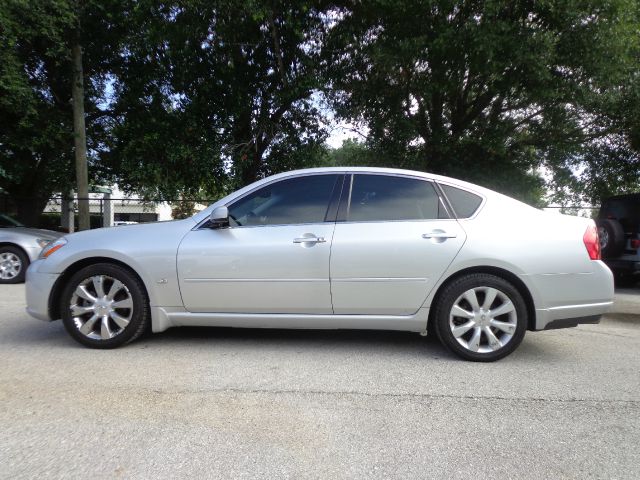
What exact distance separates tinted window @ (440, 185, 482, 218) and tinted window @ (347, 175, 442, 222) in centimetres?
12

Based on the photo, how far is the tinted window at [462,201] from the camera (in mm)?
3924

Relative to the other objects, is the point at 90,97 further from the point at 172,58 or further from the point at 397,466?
the point at 397,466

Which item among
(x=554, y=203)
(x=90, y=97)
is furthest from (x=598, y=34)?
(x=90, y=97)

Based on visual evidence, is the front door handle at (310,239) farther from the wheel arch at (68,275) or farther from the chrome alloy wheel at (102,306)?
the chrome alloy wheel at (102,306)

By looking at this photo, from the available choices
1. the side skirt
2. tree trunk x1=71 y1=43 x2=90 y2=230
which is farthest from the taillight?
tree trunk x1=71 y1=43 x2=90 y2=230

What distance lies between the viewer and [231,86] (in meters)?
11.8

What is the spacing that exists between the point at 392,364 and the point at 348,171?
1.72m

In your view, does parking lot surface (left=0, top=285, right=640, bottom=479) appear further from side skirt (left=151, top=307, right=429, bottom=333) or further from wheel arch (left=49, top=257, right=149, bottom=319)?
wheel arch (left=49, top=257, right=149, bottom=319)

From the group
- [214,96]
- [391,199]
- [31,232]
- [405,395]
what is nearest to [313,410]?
[405,395]

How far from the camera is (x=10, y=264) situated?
322 inches

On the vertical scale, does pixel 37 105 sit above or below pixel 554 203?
above

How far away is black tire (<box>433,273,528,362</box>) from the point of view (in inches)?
147

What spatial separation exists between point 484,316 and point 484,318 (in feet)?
0.05

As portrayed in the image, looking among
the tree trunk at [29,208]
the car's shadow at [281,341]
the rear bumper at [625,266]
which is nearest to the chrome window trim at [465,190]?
the car's shadow at [281,341]
